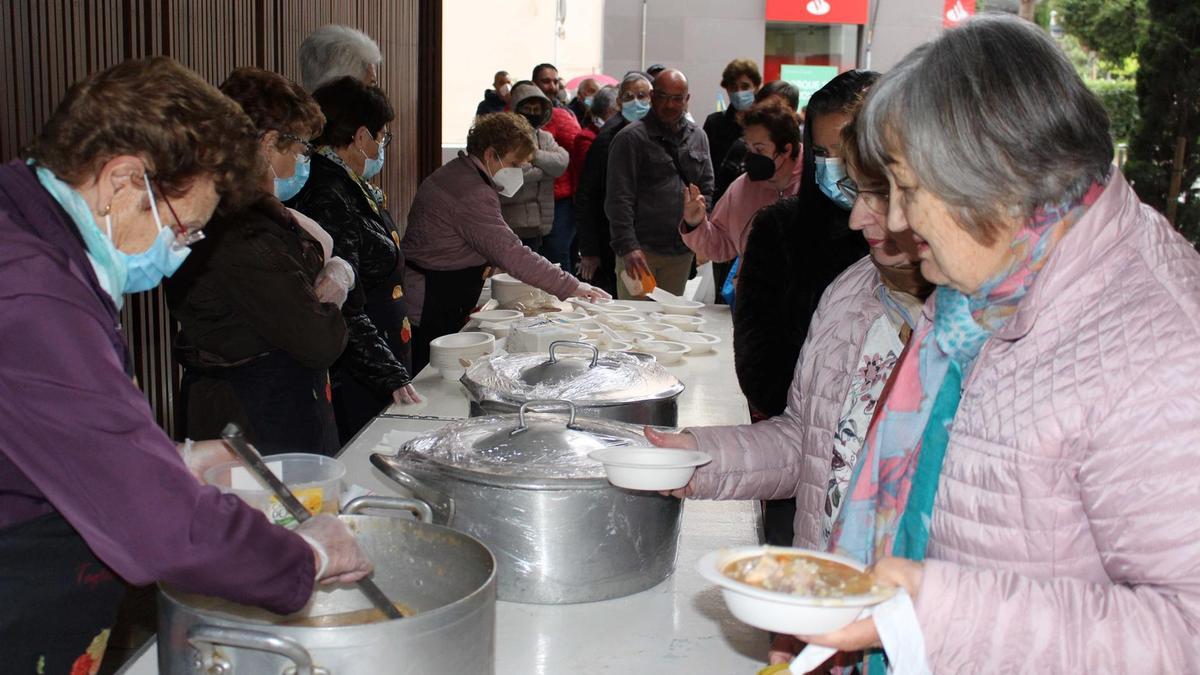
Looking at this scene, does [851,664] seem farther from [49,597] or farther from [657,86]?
[657,86]

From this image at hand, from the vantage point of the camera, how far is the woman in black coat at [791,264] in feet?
7.70

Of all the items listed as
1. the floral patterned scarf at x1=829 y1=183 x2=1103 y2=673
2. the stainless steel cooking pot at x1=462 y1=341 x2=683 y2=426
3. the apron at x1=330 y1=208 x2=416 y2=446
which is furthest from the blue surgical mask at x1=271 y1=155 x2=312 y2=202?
the floral patterned scarf at x1=829 y1=183 x2=1103 y2=673

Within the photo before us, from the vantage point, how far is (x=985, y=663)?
1049 millimetres

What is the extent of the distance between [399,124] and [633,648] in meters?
5.15

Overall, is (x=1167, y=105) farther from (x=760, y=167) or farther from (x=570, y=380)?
(x=570, y=380)

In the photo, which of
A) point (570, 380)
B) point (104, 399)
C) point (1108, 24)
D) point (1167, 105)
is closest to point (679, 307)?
point (570, 380)

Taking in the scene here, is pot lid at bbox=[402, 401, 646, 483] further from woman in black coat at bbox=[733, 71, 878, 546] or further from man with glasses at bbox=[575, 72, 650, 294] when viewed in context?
man with glasses at bbox=[575, 72, 650, 294]

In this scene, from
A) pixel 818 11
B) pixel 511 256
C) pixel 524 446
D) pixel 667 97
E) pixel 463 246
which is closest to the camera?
pixel 524 446

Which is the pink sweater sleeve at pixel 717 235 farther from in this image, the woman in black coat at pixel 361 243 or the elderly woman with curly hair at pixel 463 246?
the woman in black coat at pixel 361 243

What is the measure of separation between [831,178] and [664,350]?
1.44 meters

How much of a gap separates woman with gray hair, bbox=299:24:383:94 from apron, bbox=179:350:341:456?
69.9 inches

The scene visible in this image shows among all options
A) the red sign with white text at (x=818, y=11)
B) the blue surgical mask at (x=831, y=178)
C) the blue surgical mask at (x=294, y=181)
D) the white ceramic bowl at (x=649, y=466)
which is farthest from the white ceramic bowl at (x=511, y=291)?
the red sign with white text at (x=818, y=11)

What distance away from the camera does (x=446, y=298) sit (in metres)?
4.52

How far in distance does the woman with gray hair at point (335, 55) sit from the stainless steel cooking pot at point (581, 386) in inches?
79.2
